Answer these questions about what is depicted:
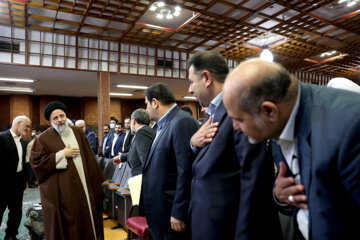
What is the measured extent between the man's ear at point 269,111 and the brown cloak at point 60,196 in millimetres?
2375

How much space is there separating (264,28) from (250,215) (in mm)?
6482

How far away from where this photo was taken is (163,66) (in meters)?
8.08

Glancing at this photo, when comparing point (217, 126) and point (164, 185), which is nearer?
point (217, 126)

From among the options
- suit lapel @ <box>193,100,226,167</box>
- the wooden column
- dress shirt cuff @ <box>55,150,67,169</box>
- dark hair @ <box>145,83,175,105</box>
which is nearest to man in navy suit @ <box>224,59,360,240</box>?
suit lapel @ <box>193,100,226,167</box>

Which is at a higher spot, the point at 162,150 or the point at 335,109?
the point at 335,109

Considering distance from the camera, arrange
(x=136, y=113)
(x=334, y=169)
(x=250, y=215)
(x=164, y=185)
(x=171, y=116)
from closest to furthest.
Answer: (x=334, y=169) → (x=250, y=215) → (x=164, y=185) → (x=171, y=116) → (x=136, y=113)

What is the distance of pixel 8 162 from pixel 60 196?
1.63m

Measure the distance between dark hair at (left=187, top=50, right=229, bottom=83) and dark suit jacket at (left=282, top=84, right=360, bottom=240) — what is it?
0.75 meters

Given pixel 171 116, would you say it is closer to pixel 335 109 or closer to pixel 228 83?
pixel 228 83

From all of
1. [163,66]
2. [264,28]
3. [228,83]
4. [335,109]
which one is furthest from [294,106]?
[163,66]

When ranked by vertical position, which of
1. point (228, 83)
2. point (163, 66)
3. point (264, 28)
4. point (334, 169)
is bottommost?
point (334, 169)

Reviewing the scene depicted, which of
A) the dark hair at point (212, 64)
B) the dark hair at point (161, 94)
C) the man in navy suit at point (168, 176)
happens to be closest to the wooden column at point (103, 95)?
the dark hair at point (161, 94)

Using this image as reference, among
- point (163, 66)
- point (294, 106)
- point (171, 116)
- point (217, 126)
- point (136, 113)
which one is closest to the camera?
point (294, 106)

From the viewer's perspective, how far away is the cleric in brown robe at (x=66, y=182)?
2543mm
